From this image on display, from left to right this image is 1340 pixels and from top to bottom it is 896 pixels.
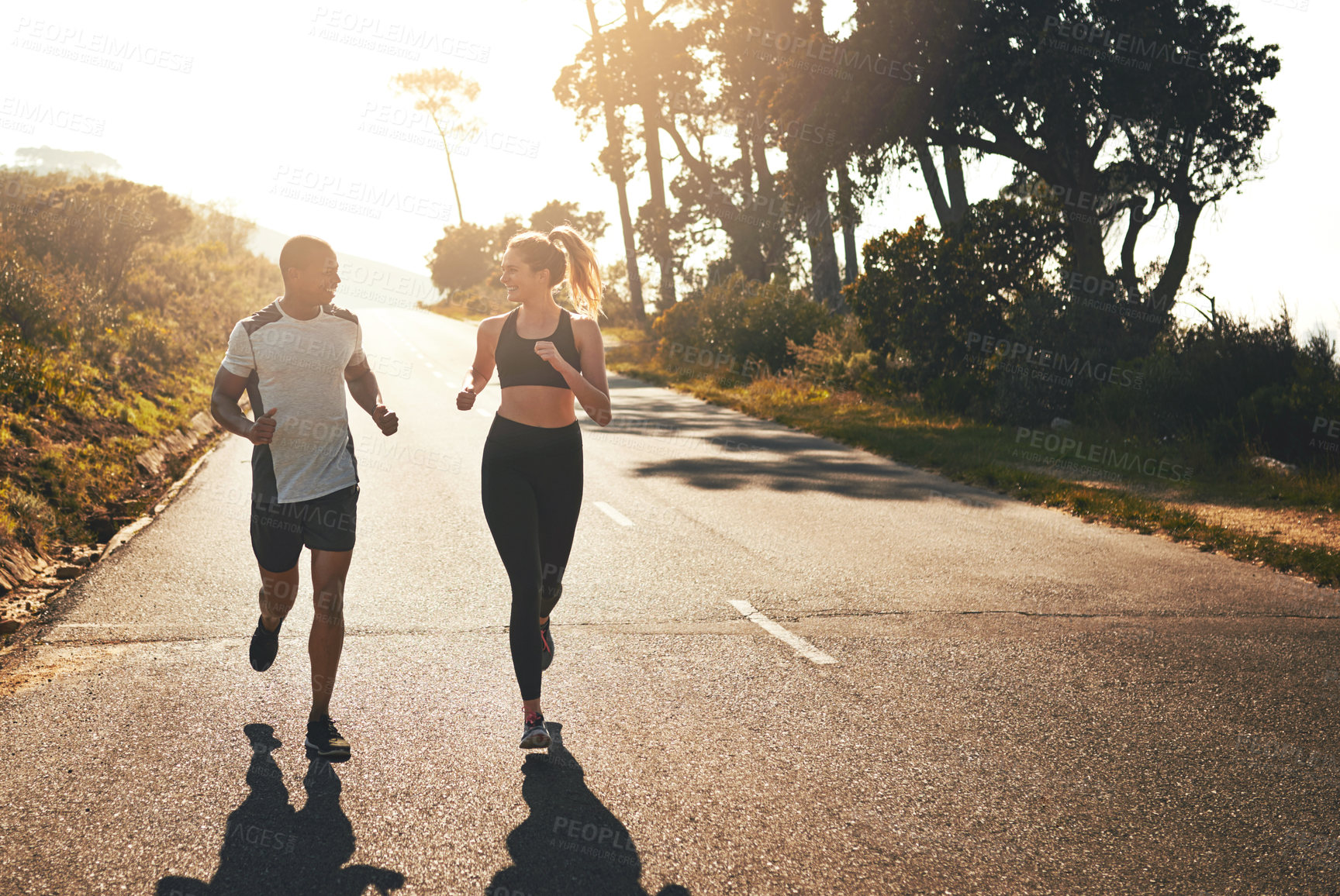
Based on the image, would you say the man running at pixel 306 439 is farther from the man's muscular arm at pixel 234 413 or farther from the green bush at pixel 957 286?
the green bush at pixel 957 286

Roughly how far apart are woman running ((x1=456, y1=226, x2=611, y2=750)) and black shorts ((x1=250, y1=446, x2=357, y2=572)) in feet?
1.95

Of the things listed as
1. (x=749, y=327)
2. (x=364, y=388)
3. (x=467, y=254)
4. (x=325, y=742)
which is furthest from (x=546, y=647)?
(x=467, y=254)

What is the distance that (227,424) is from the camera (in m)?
4.09

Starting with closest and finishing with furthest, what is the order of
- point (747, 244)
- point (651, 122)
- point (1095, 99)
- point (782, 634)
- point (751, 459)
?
point (782, 634), point (751, 459), point (1095, 99), point (651, 122), point (747, 244)

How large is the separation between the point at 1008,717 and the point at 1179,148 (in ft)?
55.2

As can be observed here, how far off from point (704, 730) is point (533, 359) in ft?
5.92

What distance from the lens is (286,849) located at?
346 cm

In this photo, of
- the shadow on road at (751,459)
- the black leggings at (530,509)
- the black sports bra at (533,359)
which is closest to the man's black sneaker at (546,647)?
the black leggings at (530,509)

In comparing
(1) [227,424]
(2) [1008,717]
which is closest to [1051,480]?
(2) [1008,717]

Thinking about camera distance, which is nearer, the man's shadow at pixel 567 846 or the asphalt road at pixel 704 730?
the man's shadow at pixel 567 846

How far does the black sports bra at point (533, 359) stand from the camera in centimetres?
441

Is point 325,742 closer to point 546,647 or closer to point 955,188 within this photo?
point 546,647

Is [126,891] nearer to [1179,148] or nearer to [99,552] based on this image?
[99,552]

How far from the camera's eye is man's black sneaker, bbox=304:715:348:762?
4145mm
